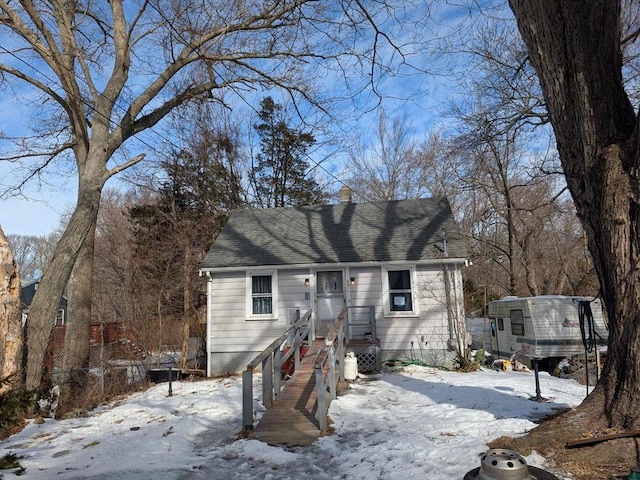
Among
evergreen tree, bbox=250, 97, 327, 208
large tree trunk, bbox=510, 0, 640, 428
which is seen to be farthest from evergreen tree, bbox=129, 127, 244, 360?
large tree trunk, bbox=510, 0, 640, 428

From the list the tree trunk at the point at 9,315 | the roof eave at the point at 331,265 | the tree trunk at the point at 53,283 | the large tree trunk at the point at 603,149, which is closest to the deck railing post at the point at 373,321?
the roof eave at the point at 331,265

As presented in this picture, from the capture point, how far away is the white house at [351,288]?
12.2 metres

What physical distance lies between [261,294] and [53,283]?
568 cm

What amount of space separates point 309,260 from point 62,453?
7956mm

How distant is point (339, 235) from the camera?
14109mm

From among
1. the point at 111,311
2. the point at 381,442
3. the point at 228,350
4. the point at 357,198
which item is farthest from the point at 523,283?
the point at 381,442

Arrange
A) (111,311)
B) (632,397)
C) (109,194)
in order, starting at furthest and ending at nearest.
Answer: (109,194) → (111,311) → (632,397)

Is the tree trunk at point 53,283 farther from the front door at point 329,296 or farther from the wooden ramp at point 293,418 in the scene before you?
the front door at point 329,296

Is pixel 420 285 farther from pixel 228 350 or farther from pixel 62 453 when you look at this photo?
pixel 62 453

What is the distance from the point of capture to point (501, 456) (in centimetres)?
326

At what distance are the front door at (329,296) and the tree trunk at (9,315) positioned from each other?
722 centimetres

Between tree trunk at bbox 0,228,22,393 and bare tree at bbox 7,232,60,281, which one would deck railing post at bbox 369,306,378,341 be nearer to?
tree trunk at bbox 0,228,22,393

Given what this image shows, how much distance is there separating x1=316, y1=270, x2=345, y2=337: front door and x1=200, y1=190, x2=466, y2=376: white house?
3 cm

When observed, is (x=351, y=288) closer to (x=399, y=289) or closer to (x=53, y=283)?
(x=399, y=289)
